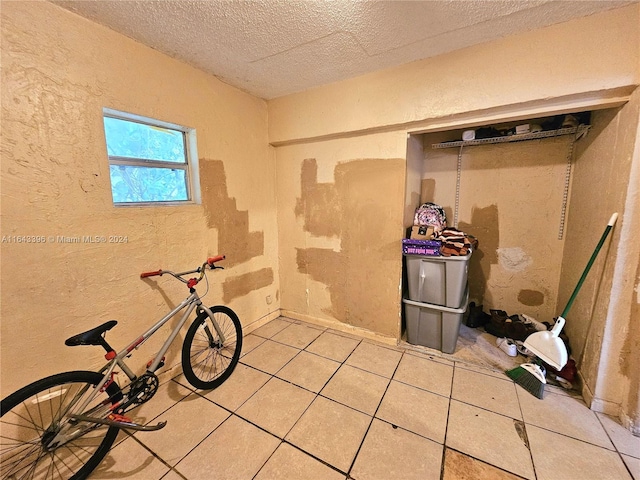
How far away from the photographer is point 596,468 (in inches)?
50.1

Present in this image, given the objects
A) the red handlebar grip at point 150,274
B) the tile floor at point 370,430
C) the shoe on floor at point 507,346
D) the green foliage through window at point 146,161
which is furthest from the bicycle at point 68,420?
the shoe on floor at point 507,346

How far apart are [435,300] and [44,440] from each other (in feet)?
8.68

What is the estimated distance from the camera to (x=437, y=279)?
2213 mm

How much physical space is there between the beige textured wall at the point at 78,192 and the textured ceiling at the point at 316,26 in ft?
0.69

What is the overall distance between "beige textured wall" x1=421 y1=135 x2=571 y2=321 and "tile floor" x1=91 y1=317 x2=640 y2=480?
3.48 ft

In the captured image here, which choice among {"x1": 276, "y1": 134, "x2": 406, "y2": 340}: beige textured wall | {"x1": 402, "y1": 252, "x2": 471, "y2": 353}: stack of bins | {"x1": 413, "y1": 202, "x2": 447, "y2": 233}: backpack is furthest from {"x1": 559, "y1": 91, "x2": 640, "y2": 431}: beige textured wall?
{"x1": 276, "y1": 134, "x2": 406, "y2": 340}: beige textured wall

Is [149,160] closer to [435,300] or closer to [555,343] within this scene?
[435,300]

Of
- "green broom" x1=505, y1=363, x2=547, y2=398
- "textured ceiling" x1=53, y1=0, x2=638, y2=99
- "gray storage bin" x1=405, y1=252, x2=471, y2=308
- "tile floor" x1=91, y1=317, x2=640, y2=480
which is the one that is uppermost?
"textured ceiling" x1=53, y1=0, x2=638, y2=99

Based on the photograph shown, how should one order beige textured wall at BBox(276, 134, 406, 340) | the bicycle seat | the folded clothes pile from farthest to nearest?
beige textured wall at BBox(276, 134, 406, 340)
the folded clothes pile
the bicycle seat

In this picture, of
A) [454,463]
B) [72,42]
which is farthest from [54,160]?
[454,463]

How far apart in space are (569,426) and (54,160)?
3.44 m

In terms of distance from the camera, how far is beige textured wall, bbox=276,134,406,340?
7.61 ft

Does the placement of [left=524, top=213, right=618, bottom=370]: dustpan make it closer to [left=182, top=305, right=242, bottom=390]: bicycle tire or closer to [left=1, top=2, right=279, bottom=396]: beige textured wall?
[left=182, top=305, right=242, bottom=390]: bicycle tire

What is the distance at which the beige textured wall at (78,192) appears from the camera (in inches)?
→ 50.5
